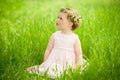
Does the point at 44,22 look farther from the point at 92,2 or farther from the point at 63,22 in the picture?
the point at 92,2

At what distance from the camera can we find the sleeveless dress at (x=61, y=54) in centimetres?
364

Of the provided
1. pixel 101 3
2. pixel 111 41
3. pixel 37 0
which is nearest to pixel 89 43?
pixel 111 41

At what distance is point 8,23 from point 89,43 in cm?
127

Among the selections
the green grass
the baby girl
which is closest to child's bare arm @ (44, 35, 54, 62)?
the baby girl

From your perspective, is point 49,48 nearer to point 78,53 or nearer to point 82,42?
point 78,53

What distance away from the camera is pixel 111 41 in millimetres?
3822

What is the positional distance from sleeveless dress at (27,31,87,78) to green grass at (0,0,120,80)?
150mm

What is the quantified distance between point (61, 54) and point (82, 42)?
0.42 m

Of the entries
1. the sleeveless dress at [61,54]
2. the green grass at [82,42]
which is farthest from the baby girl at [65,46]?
the green grass at [82,42]

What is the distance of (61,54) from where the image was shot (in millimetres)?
3711

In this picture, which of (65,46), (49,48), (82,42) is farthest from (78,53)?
(82,42)

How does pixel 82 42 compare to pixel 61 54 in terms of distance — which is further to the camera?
pixel 82 42

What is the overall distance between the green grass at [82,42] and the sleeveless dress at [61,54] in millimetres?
150

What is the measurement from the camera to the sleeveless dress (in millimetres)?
3639
